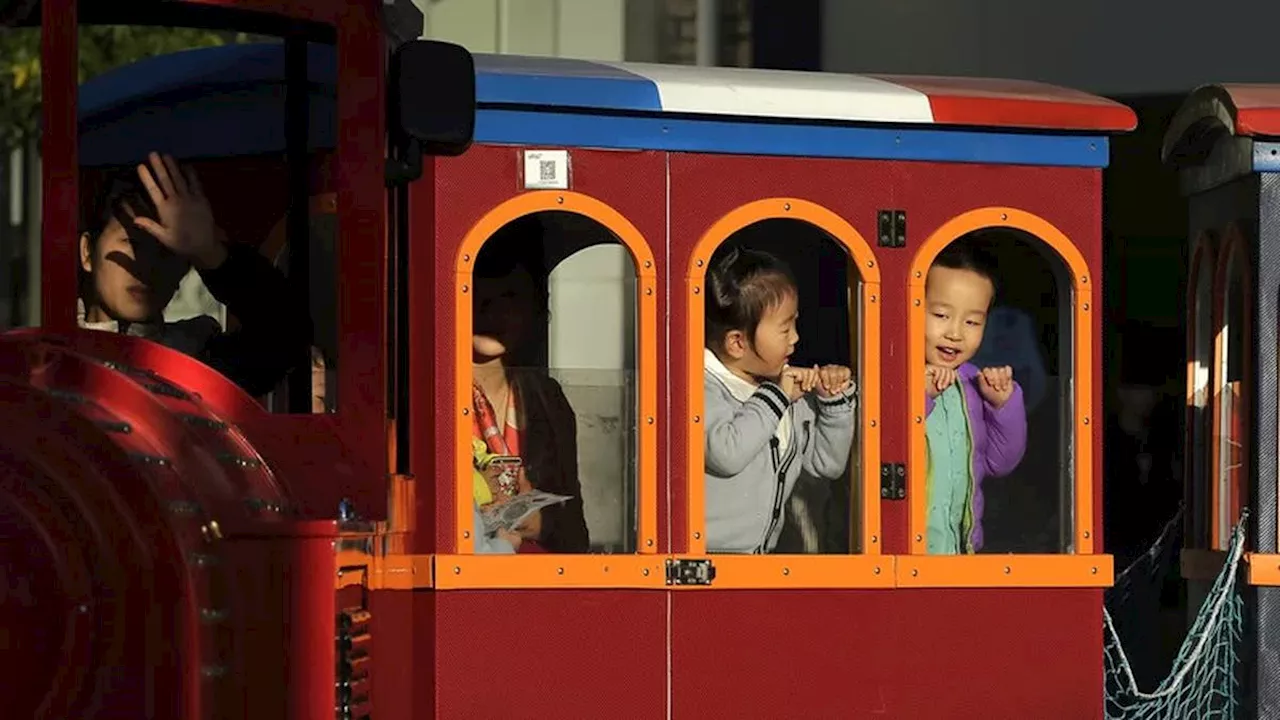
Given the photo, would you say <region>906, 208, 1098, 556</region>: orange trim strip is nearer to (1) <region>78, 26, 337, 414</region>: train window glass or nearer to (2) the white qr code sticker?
(2) the white qr code sticker

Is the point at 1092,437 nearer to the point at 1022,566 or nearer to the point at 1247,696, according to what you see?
the point at 1022,566

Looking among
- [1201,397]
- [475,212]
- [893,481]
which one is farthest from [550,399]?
[1201,397]

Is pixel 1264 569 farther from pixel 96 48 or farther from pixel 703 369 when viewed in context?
pixel 96 48

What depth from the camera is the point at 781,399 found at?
739 centimetres

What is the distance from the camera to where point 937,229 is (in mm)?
7566

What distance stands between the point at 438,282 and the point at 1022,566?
181 centimetres

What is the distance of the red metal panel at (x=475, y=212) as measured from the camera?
7137 millimetres

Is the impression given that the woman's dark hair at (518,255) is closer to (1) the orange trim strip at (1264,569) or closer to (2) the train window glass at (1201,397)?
(1) the orange trim strip at (1264,569)

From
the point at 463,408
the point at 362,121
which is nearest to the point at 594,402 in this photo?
the point at 463,408

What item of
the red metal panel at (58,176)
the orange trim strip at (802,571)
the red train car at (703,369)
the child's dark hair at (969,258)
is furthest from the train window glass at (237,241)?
the child's dark hair at (969,258)

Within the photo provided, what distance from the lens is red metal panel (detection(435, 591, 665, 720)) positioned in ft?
23.3

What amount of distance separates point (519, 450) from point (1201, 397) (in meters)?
2.56

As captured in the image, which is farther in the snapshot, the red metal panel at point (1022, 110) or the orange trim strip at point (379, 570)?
the red metal panel at point (1022, 110)

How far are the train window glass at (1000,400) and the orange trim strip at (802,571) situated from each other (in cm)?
24
